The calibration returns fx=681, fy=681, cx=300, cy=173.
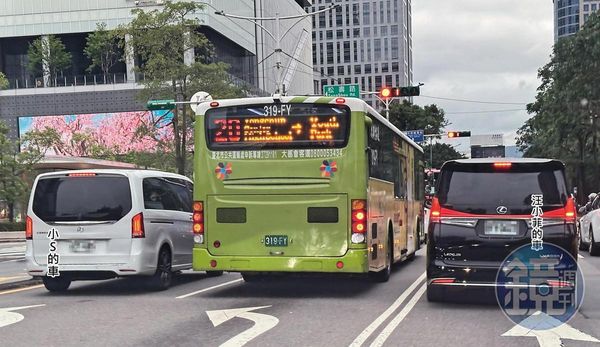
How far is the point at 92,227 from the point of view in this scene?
1088 cm

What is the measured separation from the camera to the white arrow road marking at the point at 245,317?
23.4 feet

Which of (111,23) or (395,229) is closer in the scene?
(395,229)

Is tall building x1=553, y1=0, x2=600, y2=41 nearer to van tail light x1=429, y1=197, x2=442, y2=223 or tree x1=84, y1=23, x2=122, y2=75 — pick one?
tree x1=84, y1=23, x2=122, y2=75

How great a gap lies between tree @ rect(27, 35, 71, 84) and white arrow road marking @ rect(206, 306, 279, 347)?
7123cm

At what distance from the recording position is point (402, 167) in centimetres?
1505

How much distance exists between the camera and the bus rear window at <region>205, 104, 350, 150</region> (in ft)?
34.2

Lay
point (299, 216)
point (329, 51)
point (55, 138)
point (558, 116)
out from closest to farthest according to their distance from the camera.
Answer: point (299, 216) < point (558, 116) < point (55, 138) < point (329, 51)

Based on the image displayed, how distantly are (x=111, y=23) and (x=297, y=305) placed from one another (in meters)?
71.6

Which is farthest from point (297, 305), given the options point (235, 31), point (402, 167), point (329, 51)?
point (329, 51)

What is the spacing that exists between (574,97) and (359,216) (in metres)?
34.0

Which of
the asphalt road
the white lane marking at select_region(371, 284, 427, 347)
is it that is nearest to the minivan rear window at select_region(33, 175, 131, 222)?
the asphalt road

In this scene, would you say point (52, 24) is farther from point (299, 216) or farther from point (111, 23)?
point (299, 216)

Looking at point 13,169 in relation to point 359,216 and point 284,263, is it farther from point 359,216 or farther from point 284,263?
point 359,216

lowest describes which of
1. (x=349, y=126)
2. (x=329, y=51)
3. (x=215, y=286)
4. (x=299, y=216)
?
(x=215, y=286)
